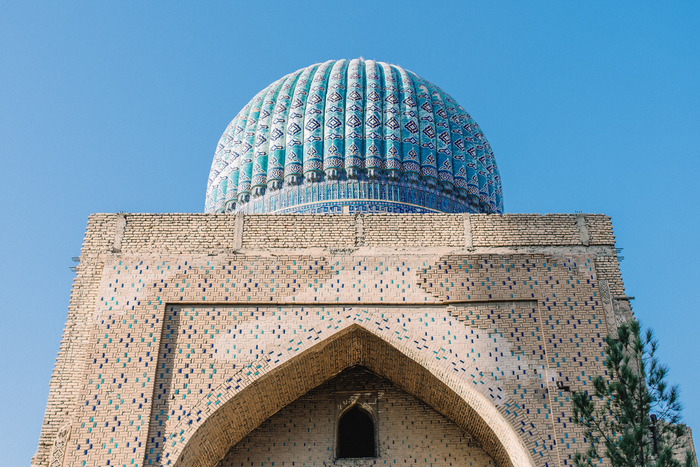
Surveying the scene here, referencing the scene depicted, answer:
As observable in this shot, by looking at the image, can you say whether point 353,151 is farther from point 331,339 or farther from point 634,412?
point 634,412

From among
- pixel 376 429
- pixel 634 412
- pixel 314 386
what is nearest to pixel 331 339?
pixel 314 386

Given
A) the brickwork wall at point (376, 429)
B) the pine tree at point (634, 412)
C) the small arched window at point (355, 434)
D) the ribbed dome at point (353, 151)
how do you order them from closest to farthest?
the pine tree at point (634, 412) → the brickwork wall at point (376, 429) → the small arched window at point (355, 434) → the ribbed dome at point (353, 151)

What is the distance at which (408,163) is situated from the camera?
331 inches

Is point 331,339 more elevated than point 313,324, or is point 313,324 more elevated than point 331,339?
point 313,324

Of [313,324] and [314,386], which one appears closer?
[313,324]

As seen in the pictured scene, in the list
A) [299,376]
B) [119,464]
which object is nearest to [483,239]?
[299,376]

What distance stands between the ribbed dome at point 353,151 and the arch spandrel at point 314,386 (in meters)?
2.21

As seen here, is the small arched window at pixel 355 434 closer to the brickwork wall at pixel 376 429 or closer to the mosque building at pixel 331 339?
the mosque building at pixel 331 339

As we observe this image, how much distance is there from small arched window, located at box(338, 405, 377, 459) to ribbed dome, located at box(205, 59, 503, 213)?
7.76 feet

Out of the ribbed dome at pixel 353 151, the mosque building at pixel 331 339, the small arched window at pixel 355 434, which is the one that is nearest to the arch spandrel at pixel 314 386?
the mosque building at pixel 331 339

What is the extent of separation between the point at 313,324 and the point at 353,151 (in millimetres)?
2768

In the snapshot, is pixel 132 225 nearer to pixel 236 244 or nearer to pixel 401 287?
pixel 236 244

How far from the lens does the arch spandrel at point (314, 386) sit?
5754mm

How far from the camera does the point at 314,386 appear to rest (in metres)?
6.42
